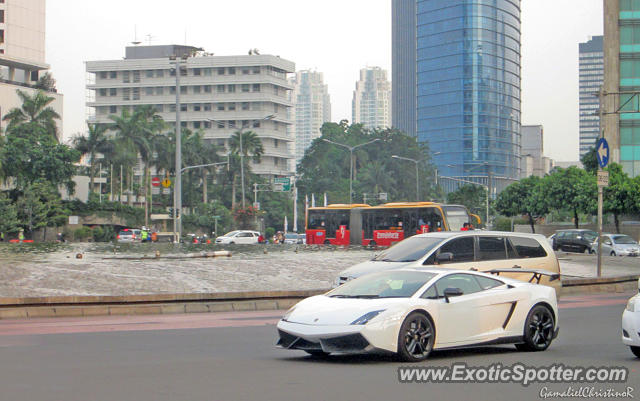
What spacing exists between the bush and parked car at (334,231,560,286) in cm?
7260

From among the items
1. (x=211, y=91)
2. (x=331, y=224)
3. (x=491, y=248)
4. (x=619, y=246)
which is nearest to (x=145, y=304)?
(x=491, y=248)

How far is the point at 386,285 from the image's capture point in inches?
449

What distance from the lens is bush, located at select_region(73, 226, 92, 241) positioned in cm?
8644

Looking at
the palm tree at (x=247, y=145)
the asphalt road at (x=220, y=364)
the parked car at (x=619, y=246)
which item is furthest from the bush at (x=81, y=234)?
the asphalt road at (x=220, y=364)

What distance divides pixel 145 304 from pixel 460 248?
714 centimetres

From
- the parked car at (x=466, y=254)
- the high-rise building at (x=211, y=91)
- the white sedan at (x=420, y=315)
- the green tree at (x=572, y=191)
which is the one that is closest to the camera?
the white sedan at (x=420, y=315)

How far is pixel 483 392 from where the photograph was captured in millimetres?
8594

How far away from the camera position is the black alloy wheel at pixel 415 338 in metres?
10.4

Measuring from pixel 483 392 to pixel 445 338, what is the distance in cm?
237

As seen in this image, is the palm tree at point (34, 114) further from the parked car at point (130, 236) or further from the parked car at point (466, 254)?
the parked car at point (466, 254)

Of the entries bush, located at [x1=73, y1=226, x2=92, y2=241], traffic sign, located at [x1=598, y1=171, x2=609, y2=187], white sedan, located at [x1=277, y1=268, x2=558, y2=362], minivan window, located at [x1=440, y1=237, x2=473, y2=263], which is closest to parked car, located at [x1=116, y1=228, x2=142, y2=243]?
bush, located at [x1=73, y1=226, x2=92, y2=241]

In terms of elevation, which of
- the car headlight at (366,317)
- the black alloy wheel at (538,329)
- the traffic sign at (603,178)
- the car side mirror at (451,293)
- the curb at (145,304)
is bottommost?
the curb at (145,304)

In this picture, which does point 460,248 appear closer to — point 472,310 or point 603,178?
point 472,310

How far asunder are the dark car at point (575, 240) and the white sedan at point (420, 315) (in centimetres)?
4290
